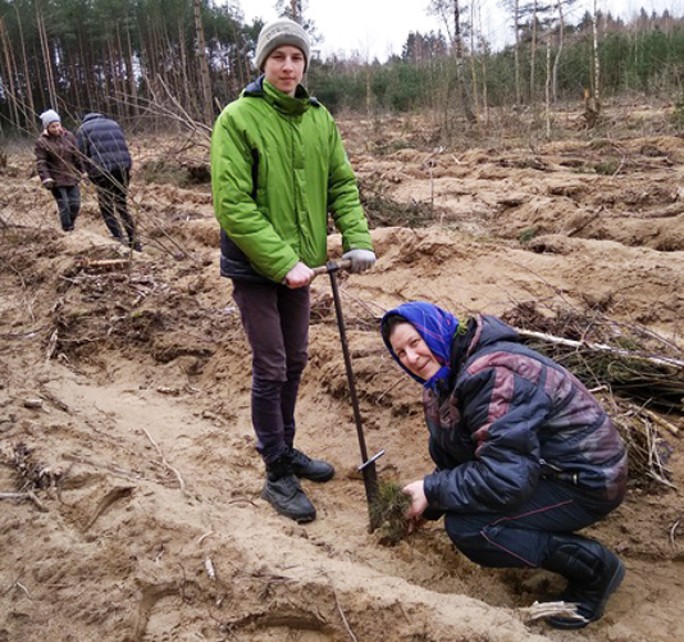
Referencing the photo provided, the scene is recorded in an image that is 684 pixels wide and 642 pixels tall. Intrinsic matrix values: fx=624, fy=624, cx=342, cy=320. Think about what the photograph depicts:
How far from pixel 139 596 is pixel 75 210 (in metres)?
7.55


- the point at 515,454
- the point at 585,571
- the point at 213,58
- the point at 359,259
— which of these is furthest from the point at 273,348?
the point at 213,58

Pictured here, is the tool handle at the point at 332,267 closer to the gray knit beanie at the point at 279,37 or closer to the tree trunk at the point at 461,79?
the gray knit beanie at the point at 279,37

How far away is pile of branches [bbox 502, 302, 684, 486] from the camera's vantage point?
2.82m

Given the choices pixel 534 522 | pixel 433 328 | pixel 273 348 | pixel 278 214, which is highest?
pixel 278 214

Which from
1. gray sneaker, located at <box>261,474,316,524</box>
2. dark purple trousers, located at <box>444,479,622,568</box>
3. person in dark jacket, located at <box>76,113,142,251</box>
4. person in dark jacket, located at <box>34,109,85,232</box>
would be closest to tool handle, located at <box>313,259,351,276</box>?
gray sneaker, located at <box>261,474,316,524</box>

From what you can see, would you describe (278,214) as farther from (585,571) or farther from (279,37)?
(585,571)

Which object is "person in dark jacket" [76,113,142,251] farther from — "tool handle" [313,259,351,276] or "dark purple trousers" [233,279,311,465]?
"tool handle" [313,259,351,276]

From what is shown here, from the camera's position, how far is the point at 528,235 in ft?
21.4

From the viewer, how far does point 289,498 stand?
115 inches

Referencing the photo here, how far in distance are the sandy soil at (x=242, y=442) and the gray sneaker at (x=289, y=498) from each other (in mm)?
52

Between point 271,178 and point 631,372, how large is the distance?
82.4 inches

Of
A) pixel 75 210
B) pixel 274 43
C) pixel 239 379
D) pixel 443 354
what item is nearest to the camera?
pixel 443 354

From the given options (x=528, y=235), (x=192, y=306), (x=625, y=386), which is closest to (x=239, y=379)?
(x=192, y=306)

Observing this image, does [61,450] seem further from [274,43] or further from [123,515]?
[274,43]
